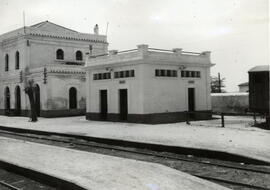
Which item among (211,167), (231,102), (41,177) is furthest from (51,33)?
(211,167)

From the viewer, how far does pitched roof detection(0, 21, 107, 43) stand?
32.7 m

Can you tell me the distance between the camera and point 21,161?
1015cm

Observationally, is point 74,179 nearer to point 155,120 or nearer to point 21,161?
point 21,161

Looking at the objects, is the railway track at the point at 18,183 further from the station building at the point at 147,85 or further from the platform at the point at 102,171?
the station building at the point at 147,85

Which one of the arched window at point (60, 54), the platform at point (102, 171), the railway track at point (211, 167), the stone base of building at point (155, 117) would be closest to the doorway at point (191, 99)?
the stone base of building at point (155, 117)

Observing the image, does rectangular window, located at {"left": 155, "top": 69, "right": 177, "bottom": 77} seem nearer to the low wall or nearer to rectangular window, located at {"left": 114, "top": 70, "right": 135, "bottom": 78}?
rectangular window, located at {"left": 114, "top": 70, "right": 135, "bottom": 78}

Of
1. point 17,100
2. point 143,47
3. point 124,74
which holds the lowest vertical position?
point 17,100

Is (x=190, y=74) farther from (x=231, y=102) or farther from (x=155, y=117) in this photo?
(x=231, y=102)

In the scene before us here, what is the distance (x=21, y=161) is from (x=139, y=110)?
12.3m

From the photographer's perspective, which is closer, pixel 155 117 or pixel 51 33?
pixel 155 117

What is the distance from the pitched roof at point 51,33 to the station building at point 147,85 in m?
9.74

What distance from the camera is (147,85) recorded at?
2166 cm

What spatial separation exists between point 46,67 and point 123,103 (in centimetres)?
1024

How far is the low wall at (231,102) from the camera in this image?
1118 inches
